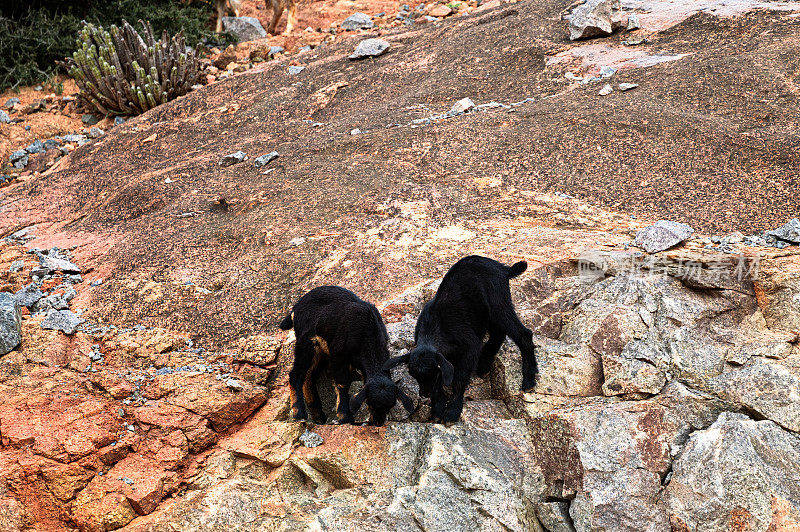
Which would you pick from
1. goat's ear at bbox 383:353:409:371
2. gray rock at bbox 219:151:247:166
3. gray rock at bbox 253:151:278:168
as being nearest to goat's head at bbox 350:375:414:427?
goat's ear at bbox 383:353:409:371

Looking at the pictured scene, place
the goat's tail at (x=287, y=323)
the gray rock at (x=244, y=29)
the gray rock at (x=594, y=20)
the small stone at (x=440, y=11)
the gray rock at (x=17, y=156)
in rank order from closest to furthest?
the goat's tail at (x=287, y=323) → the gray rock at (x=594, y=20) → the gray rock at (x=17, y=156) → the small stone at (x=440, y=11) → the gray rock at (x=244, y=29)

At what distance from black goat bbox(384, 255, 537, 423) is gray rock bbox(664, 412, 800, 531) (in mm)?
1129

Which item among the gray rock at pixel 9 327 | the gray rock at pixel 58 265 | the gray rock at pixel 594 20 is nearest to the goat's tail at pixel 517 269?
the gray rock at pixel 9 327

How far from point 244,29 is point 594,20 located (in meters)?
9.99

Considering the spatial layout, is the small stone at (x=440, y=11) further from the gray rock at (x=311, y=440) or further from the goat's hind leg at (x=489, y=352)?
the gray rock at (x=311, y=440)

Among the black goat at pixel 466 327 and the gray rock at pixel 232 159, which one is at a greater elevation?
the gray rock at pixel 232 159

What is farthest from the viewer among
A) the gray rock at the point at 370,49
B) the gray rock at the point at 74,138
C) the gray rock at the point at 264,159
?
the gray rock at the point at 74,138

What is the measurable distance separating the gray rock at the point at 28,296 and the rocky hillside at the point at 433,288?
0.03 m

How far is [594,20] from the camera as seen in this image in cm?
985

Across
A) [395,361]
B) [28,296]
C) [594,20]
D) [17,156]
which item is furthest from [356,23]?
[395,361]

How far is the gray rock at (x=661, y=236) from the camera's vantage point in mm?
5559

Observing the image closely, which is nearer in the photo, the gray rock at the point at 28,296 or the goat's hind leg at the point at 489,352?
the goat's hind leg at the point at 489,352

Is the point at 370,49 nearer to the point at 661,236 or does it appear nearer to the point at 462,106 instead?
the point at 462,106

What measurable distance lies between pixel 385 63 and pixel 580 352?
720cm
